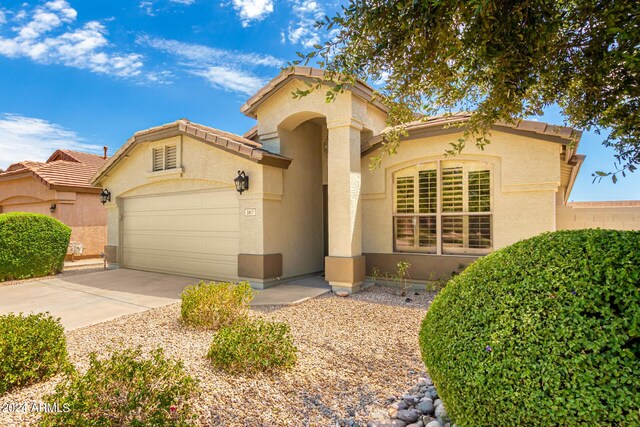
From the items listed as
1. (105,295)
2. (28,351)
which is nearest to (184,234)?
(105,295)

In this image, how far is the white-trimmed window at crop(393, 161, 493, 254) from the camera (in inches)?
326

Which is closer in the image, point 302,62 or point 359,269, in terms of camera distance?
point 302,62

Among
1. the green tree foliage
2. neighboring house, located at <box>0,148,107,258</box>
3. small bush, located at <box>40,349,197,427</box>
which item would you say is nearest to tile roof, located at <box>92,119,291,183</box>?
the green tree foliage

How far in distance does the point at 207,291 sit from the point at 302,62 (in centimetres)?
418

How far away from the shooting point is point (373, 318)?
647 centimetres

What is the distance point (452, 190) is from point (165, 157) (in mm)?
8696

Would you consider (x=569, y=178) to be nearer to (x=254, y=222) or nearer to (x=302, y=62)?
(x=254, y=222)

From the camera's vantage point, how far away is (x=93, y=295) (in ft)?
27.8

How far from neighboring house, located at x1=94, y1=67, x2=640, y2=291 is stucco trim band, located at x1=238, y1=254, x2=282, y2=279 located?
3 cm

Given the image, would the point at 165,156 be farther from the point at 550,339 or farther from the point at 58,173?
the point at 550,339

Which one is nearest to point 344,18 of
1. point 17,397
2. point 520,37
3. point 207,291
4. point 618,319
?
point 520,37

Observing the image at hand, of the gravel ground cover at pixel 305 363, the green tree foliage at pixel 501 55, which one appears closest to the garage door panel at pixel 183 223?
the gravel ground cover at pixel 305 363

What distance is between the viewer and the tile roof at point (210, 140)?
8.66 m

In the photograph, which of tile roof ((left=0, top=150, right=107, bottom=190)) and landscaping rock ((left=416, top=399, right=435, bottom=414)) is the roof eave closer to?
landscaping rock ((left=416, top=399, right=435, bottom=414))
